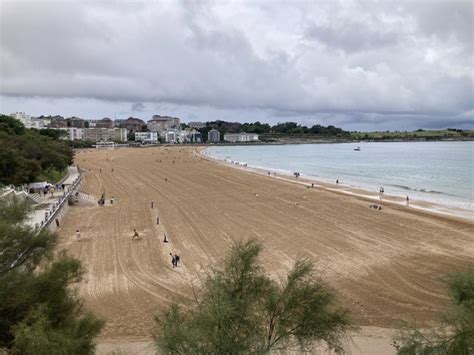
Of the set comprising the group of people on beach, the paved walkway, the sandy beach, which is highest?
the paved walkway

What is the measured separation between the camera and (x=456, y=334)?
883cm

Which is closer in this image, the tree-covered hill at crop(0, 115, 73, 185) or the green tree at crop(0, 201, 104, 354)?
the green tree at crop(0, 201, 104, 354)

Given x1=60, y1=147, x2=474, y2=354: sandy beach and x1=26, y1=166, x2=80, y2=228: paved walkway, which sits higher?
x1=26, y1=166, x2=80, y2=228: paved walkway

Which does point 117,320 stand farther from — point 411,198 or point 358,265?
point 411,198

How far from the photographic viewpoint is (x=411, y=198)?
47312mm

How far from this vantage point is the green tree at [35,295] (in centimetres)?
857

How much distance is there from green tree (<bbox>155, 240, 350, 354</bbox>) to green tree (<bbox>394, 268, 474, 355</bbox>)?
1.55m

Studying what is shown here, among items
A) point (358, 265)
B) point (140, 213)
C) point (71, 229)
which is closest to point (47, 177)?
point (140, 213)

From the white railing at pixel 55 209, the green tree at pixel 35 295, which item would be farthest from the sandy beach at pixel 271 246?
the green tree at pixel 35 295

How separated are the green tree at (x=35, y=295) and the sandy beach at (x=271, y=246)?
534cm

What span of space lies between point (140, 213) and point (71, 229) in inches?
277

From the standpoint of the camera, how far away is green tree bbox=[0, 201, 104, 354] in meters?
8.57

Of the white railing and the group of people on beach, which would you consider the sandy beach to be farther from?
the white railing

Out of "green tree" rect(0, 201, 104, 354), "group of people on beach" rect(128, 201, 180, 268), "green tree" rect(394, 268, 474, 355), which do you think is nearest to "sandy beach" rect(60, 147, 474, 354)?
"group of people on beach" rect(128, 201, 180, 268)
